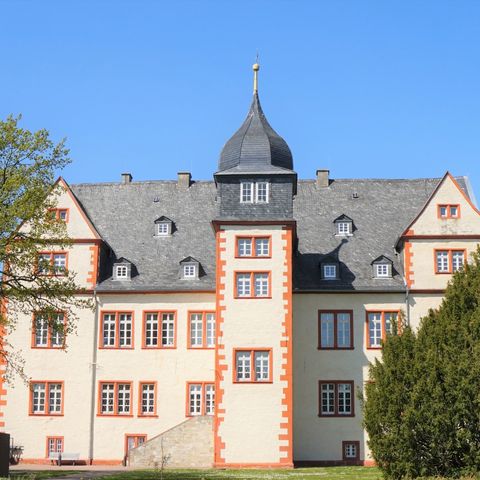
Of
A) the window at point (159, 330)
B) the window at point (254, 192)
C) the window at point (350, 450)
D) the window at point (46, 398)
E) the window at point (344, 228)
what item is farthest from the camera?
the window at point (344, 228)

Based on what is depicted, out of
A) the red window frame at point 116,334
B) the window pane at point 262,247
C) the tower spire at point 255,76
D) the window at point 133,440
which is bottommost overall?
the window at point 133,440

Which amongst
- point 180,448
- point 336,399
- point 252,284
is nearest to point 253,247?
point 252,284

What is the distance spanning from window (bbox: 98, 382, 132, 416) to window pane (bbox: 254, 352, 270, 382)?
253 inches

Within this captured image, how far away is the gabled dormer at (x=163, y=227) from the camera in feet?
145

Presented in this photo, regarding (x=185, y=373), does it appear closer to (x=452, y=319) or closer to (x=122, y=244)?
(x=122, y=244)

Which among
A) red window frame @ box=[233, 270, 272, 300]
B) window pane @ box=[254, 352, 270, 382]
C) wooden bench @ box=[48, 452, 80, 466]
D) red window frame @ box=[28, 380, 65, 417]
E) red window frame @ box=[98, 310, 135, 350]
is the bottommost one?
wooden bench @ box=[48, 452, 80, 466]

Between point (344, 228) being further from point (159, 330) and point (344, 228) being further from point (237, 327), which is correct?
point (159, 330)

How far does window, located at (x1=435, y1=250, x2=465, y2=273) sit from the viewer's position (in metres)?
40.7

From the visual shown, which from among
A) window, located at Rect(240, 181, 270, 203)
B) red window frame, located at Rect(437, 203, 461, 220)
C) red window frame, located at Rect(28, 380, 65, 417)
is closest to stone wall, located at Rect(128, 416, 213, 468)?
red window frame, located at Rect(28, 380, 65, 417)

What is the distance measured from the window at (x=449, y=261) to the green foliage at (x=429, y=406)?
13116 mm

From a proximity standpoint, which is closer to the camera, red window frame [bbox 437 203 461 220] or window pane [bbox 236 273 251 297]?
window pane [bbox 236 273 251 297]

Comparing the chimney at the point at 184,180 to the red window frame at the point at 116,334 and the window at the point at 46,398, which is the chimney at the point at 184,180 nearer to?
the red window frame at the point at 116,334

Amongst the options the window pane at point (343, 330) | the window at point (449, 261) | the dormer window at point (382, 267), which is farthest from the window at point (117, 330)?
the window at point (449, 261)

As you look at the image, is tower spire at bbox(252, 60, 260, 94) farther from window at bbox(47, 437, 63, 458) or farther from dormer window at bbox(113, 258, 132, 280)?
window at bbox(47, 437, 63, 458)
